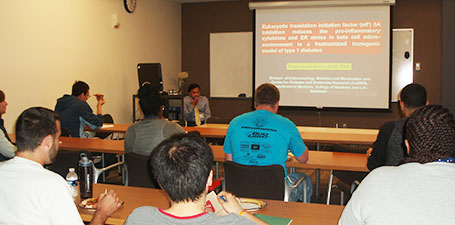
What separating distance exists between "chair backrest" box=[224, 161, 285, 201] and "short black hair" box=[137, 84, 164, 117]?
2.45 ft

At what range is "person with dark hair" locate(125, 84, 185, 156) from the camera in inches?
133

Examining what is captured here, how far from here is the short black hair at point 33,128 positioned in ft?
5.93

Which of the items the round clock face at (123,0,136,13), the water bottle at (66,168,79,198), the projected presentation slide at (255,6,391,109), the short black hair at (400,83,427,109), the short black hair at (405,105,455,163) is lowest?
the water bottle at (66,168,79,198)

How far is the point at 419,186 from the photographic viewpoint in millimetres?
1497

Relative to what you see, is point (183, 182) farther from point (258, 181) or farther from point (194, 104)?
point (194, 104)

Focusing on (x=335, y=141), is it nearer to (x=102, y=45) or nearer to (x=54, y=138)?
(x=54, y=138)

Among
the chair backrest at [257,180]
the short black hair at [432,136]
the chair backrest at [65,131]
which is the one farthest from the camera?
the chair backrest at [65,131]

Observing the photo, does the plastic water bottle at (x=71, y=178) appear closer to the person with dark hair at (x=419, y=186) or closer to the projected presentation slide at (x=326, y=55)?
the person with dark hair at (x=419, y=186)

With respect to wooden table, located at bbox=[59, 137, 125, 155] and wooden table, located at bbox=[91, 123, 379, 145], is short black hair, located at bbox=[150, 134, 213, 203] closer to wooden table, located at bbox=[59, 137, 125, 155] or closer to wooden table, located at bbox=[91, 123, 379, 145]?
wooden table, located at bbox=[59, 137, 125, 155]

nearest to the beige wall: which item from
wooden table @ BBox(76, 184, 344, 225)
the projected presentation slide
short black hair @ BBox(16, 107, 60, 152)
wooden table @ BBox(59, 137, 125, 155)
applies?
wooden table @ BBox(59, 137, 125, 155)

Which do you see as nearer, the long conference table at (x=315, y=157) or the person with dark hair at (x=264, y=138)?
the person with dark hair at (x=264, y=138)

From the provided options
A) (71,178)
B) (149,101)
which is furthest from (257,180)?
(71,178)

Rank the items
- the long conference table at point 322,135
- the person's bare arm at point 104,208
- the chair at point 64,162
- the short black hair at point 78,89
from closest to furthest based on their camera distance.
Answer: the person's bare arm at point 104,208 → the chair at point 64,162 → the long conference table at point 322,135 → the short black hair at point 78,89

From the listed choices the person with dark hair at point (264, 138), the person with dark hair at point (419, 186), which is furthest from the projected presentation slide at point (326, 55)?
the person with dark hair at point (419, 186)
